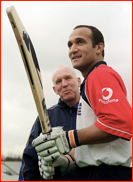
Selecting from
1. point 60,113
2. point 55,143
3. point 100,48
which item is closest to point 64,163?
point 55,143

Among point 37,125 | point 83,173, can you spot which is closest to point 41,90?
point 83,173

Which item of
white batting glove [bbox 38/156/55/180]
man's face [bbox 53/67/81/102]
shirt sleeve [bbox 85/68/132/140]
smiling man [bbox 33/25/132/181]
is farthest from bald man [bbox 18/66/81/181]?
shirt sleeve [bbox 85/68/132/140]

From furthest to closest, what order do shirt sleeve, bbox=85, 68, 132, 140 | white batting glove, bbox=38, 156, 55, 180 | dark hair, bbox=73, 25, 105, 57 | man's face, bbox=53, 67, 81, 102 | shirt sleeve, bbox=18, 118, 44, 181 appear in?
man's face, bbox=53, 67, 81, 102
shirt sleeve, bbox=18, 118, 44, 181
dark hair, bbox=73, 25, 105, 57
white batting glove, bbox=38, 156, 55, 180
shirt sleeve, bbox=85, 68, 132, 140

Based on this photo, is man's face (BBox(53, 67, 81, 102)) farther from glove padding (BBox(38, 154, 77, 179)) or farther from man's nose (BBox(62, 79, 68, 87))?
glove padding (BBox(38, 154, 77, 179))

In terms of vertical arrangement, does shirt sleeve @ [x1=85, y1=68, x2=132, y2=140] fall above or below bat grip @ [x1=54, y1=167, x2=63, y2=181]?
above

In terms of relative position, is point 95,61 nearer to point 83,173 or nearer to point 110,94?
point 110,94

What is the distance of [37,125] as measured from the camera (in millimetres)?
2912

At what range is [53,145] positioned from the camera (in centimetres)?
165

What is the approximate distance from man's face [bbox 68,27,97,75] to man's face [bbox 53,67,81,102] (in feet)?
3.35

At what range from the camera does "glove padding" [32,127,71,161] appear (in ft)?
5.41

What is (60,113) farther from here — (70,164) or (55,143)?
(55,143)

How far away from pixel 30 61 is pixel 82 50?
0.62 metres

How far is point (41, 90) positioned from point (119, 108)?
2.45 ft

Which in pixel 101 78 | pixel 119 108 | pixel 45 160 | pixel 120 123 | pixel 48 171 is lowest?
pixel 48 171
